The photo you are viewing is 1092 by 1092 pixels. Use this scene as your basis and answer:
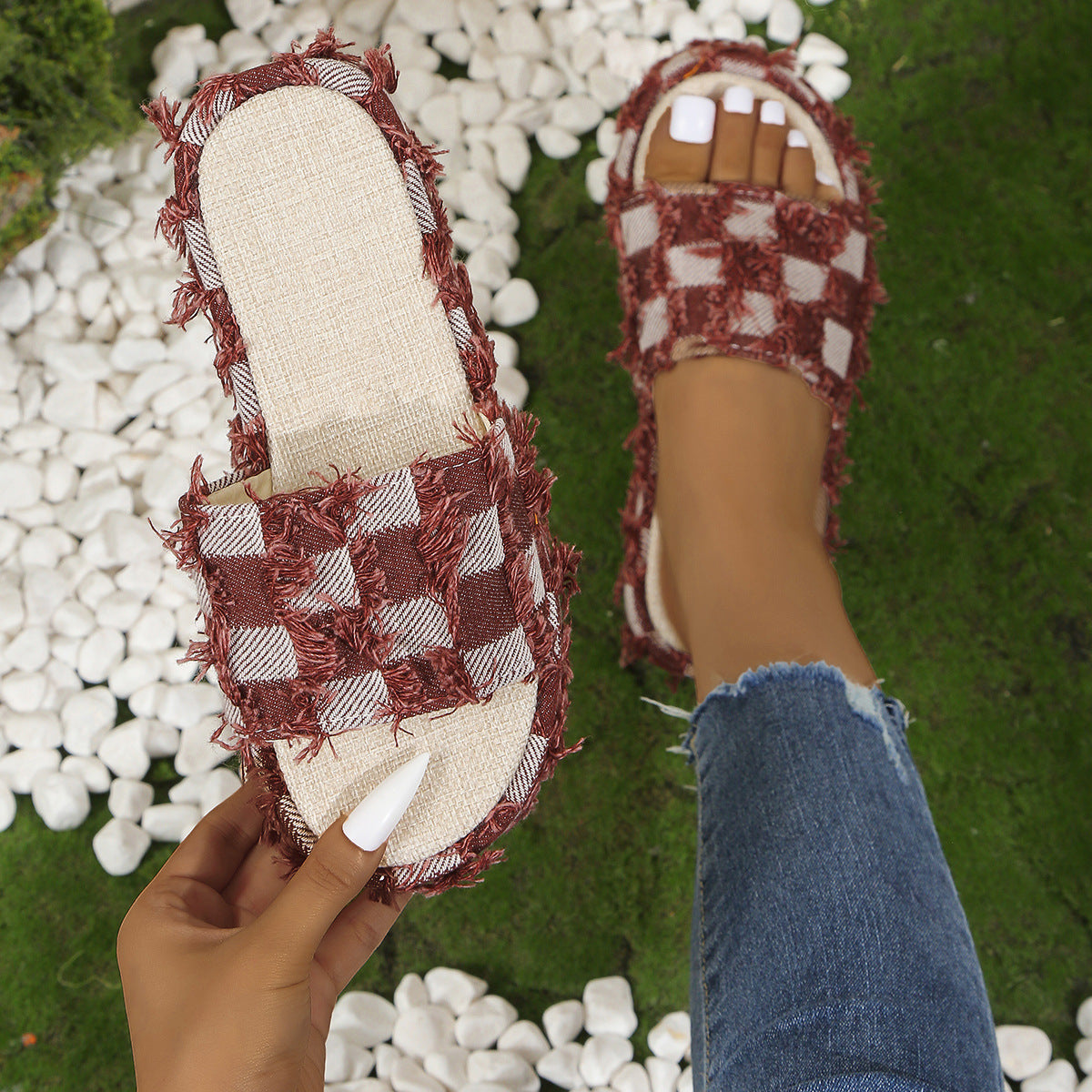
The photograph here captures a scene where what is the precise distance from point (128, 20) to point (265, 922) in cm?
111

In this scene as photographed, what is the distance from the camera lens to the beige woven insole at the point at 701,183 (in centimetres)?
97

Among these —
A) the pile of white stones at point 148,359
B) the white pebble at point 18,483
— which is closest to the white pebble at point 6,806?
the pile of white stones at point 148,359

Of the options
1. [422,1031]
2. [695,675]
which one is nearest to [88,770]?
[422,1031]

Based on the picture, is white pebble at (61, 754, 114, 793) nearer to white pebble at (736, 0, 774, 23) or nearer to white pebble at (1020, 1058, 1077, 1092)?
white pebble at (1020, 1058, 1077, 1092)

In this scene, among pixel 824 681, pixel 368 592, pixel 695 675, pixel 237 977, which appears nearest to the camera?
pixel 237 977

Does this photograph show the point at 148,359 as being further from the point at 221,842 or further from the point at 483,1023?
the point at 483,1023

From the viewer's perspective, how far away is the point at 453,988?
0.97m

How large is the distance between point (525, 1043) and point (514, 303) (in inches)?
33.0

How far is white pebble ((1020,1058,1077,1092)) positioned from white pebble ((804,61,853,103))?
115cm

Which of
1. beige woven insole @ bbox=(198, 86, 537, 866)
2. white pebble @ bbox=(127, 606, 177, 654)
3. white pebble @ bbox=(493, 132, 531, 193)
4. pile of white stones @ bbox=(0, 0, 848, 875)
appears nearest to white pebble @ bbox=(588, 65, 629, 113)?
pile of white stones @ bbox=(0, 0, 848, 875)

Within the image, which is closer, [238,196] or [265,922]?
[265,922]

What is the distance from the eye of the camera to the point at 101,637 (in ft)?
3.28

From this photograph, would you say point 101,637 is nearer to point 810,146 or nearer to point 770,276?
point 770,276

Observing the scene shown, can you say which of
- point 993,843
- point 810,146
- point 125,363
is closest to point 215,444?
point 125,363
